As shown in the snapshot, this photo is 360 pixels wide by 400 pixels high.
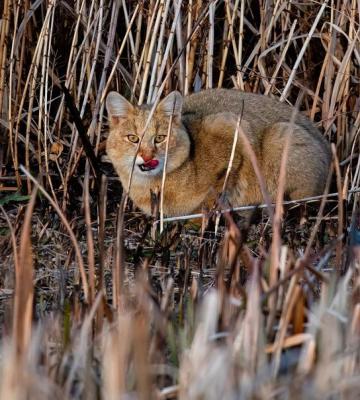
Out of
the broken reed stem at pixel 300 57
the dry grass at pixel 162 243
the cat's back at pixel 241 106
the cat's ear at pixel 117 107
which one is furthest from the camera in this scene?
the cat's back at pixel 241 106

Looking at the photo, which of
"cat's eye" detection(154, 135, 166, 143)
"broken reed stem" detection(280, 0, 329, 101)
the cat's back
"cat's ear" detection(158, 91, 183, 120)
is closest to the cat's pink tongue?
"cat's eye" detection(154, 135, 166, 143)

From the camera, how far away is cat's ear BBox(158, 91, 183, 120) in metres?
5.71

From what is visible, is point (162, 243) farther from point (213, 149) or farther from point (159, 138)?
point (213, 149)

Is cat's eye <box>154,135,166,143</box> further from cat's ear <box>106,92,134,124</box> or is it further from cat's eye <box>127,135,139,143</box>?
cat's ear <box>106,92,134,124</box>

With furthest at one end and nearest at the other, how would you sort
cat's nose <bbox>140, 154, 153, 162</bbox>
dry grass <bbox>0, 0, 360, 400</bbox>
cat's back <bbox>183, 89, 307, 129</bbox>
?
cat's back <bbox>183, 89, 307, 129</bbox> → cat's nose <bbox>140, 154, 153, 162</bbox> → dry grass <bbox>0, 0, 360, 400</bbox>

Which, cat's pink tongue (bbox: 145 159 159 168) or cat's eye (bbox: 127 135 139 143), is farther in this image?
cat's eye (bbox: 127 135 139 143)

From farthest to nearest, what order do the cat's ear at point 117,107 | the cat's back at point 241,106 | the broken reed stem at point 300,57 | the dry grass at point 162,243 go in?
the cat's back at point 241,106
the broken reed stem at point 300,57
the cat's ear at point 117,107
the dry grass at point 162,243

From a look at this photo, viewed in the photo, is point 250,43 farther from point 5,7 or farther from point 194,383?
point 194,383

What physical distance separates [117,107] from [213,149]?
2.14 feet

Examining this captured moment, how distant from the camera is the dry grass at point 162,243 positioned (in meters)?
2.89

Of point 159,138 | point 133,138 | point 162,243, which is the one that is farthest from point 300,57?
point 162,243

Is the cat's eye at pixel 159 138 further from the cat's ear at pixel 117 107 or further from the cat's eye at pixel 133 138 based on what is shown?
the cat's ear at pixel 117 107

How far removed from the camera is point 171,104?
5.79 metres

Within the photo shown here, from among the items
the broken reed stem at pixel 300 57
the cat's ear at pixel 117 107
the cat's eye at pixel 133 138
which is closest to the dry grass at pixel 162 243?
the broken reed stem at pixel 300 57
